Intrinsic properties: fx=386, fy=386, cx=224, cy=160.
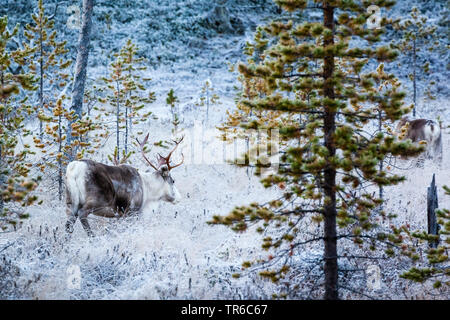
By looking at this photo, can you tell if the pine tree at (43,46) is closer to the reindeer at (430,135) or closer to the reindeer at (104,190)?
the reindeer at (104,190)

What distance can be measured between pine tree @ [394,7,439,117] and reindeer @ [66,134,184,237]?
19.9 m

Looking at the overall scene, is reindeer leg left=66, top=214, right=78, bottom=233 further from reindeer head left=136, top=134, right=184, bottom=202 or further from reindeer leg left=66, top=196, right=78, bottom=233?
reindeer head left=136, top=134, right=184, bottom=202

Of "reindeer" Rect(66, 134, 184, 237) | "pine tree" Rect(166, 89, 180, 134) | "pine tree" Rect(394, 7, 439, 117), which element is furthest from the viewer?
"pine tree" Rect(394, 7, 439, 117)

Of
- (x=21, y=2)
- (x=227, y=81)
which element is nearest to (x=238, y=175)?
(x=227, y=81)

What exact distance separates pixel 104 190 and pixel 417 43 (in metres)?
29.8

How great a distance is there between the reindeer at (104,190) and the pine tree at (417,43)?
1987 centimetres

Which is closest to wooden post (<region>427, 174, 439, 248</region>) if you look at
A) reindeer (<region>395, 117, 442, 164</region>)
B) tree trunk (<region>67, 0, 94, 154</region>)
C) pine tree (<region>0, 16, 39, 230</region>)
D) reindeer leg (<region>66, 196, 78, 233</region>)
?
reindeer leg (<region>66, 196, 78, 233</region>)

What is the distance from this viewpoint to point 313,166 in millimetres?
4547

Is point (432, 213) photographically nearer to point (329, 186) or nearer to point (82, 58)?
point (329, 186)

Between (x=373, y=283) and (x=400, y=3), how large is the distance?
1485 inches

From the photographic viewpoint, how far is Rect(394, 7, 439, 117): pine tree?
79.2ft

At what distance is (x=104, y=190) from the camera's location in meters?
7.77

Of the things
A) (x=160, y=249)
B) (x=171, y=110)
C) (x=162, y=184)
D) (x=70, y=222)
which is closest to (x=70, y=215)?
(x=70, y=222)

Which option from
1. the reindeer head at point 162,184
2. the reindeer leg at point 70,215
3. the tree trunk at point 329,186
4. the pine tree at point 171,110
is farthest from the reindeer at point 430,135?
the reindeer leg at point 70,215
